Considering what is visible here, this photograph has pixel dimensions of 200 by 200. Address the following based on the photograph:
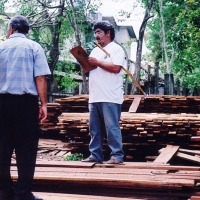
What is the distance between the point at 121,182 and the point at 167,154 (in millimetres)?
2155

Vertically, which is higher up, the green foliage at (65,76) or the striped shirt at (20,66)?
the striped shirt at (20,66)

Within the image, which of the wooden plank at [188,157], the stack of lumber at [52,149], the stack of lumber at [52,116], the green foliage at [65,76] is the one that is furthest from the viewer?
the green foliage at [65,76]

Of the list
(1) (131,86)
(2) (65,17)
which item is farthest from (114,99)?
(2) (65,17)

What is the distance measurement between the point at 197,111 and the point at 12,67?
19.1ft

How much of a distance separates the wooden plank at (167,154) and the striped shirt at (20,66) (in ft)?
7.81

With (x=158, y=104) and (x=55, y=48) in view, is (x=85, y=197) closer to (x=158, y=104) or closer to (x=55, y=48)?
(x=158, y=104)

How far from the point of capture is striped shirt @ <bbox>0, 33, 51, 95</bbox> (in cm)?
321

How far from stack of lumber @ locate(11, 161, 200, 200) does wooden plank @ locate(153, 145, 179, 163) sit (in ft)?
2.92

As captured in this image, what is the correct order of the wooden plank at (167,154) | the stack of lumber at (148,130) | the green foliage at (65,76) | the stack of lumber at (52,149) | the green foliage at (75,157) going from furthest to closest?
1. the green foliage at (65,76)
2. the stack of lumber at (52,149)
3. the green foliage at (75,157)
4. the stack of lumber at (148,130)
5. the wooden plank at (167,154)

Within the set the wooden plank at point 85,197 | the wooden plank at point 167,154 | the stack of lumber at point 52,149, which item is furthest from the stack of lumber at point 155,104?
the wooden plank at point 85,197

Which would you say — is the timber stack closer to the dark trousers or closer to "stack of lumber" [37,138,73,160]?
"stack of lumber" [37,138,73,160]

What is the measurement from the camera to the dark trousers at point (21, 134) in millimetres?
3184

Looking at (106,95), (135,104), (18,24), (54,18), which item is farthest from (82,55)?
(54,18)

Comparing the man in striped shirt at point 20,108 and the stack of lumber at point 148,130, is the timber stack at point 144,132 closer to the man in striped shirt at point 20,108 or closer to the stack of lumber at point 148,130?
the stack of lumber at point 148,130
